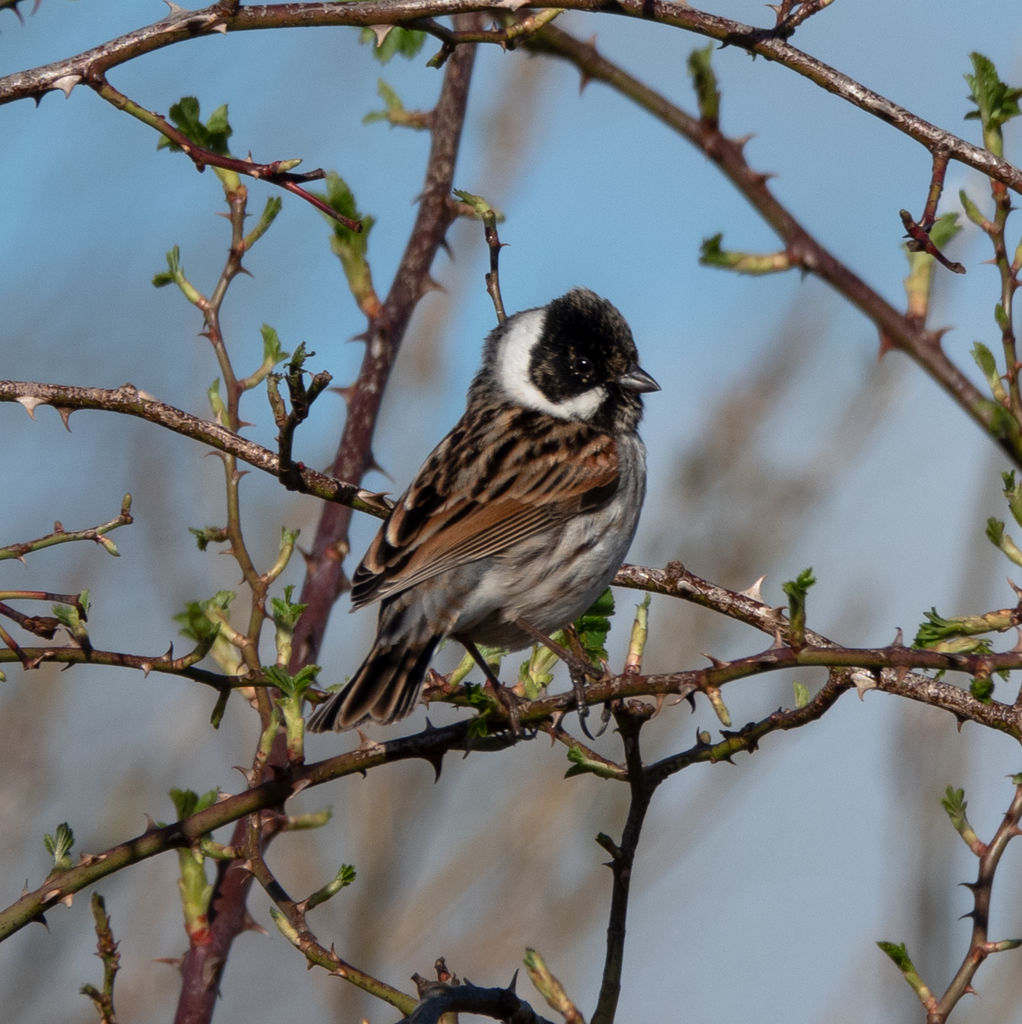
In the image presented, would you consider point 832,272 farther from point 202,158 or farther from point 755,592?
point 202,158

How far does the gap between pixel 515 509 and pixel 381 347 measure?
0.92 meters

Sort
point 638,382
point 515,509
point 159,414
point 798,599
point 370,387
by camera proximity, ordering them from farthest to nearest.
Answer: point 638,382
point 515,509
point 370,387
point 159,414
point 798,599

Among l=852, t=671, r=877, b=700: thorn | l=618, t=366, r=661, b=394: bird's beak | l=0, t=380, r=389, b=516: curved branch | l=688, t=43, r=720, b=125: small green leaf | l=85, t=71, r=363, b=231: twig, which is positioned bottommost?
l=852, t=671, r=877, b=700: thorn

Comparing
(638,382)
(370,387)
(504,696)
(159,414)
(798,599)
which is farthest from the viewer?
(638,382)

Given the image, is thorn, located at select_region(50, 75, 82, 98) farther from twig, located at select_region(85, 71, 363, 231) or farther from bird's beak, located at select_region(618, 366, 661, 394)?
bird's beak, located at select_region(618, 366, 661, 394)

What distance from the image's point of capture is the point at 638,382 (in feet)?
15.9

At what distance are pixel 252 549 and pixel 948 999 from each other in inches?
191

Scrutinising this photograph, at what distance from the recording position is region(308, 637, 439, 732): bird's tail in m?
3.38

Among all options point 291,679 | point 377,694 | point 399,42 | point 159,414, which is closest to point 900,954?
point 291,679

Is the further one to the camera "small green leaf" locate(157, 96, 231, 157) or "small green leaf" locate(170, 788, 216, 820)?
"small green leaf" locate(157, 96, 231, 157)

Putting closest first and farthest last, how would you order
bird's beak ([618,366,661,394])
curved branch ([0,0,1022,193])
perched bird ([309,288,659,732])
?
1. curved branch ([0,0,1022,193])
2. perched bird ([309,288,659,732])
3. bird's beak ([618,366,661,394])

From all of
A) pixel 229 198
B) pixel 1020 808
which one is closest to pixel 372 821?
pixel 229 198

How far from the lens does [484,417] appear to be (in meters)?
4.91

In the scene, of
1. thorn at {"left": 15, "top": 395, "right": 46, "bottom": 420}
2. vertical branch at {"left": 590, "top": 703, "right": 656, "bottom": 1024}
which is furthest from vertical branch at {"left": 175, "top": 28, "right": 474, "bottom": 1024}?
vertical branch at {"left": 590, "top": 703, "right": 656, "bottom": 1024}
